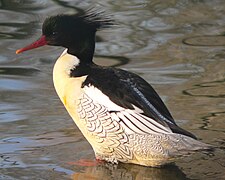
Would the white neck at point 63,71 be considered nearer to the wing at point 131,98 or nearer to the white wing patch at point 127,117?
the wing at point 131,98

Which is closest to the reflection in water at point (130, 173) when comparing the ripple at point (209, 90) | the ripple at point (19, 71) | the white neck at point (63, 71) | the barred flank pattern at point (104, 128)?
the barred flank pattern at point (104, 128)

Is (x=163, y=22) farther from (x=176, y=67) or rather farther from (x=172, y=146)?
(x=172, y=146)

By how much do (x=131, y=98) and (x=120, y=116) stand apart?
0.16 metres

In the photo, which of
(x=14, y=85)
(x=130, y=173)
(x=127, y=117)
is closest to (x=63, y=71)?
(x=127, y=117)

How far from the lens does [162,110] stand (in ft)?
21.4

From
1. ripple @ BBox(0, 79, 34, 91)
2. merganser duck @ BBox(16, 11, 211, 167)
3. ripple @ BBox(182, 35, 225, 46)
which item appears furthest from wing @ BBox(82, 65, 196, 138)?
ripple @ BBox(182, 35, 225, 46)

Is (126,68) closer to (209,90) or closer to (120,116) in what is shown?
(209,90)

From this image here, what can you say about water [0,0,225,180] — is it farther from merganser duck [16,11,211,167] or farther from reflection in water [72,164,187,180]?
merganser duck [16,11,211,167]

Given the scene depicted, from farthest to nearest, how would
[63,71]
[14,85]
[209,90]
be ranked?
1. [14,85]
2. [209,90]
3. [63,71]

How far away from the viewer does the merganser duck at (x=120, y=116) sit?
249 inches

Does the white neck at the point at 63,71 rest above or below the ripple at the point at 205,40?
above

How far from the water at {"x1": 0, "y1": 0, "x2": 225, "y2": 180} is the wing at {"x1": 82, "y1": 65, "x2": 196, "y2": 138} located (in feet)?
1.47

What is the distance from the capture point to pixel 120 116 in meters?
6.41

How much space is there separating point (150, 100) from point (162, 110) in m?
0.12
